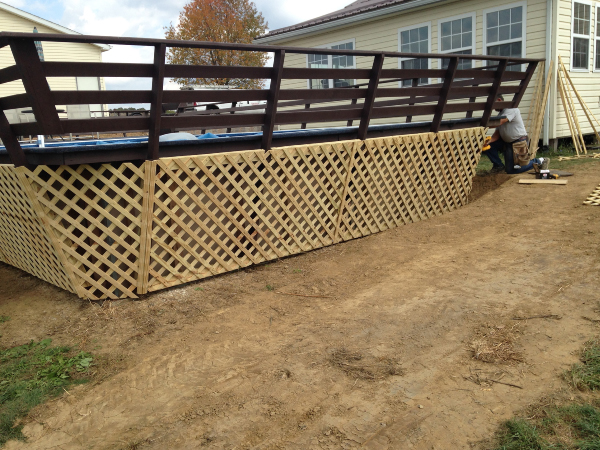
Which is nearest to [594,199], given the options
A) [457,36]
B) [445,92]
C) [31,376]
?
[445,92]

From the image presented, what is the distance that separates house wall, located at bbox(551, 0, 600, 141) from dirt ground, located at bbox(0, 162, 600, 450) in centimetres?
616

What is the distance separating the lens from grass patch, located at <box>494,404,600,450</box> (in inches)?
98.9

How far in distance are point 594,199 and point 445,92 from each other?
8.48 ft

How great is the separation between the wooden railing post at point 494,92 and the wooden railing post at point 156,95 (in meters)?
5.54

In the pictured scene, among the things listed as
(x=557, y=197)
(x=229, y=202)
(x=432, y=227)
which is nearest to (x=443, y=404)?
(x=229, y=202)

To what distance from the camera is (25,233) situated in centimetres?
530

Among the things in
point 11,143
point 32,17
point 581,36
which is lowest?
point 11,143

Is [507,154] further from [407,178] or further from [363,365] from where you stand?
[363,365]

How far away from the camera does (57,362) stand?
388 centimetres

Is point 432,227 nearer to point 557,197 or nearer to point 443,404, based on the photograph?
point 557,197

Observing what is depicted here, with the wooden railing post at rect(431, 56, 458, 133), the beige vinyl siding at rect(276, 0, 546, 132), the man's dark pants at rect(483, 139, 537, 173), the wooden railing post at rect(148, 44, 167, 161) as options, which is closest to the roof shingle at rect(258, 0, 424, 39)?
the beige vinyl siding at rect(276, 0, 546, 132)

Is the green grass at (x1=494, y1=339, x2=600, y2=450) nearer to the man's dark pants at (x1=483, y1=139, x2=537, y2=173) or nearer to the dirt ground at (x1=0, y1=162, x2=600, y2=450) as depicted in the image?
the dirt ground at (x1=0, y1=162, x2=600, y2=450)

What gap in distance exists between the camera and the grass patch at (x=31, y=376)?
126 inches

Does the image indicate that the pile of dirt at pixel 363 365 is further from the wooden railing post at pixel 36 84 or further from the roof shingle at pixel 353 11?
the roof shingle at pixel 353 11
